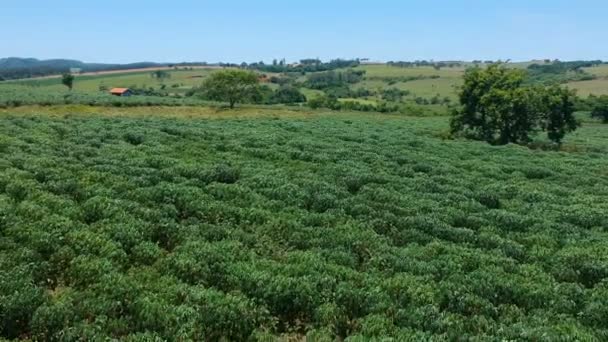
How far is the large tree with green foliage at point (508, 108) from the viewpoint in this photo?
51.0 m

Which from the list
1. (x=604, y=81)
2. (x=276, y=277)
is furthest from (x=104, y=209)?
(x=604, y=81)

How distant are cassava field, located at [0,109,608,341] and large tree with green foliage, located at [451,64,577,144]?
24525mm

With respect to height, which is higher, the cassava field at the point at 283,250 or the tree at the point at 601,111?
the cassava field at the point at 283,250

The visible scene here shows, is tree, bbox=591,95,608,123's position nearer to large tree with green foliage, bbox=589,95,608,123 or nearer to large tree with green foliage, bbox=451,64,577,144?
large tree with green foliage, bbox=589,95,608,123

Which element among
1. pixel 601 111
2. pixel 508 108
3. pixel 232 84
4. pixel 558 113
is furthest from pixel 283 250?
pixel 601 111

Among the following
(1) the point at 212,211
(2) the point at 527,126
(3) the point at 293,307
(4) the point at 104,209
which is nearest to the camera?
(3) the point at 293,307

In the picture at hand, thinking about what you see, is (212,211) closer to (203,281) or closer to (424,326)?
(203,281)

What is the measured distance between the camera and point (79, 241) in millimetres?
13422

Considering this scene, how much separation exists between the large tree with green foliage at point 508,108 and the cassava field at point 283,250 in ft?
80.5

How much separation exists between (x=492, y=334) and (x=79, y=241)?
994 cm

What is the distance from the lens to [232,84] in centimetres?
8250

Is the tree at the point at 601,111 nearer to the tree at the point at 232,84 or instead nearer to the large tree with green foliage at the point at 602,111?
the large tree with green foliage at the point at 602,111

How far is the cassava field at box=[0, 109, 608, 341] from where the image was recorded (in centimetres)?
1059

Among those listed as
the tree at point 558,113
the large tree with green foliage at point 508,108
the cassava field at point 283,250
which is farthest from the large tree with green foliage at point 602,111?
the cassava field at point 283,250
